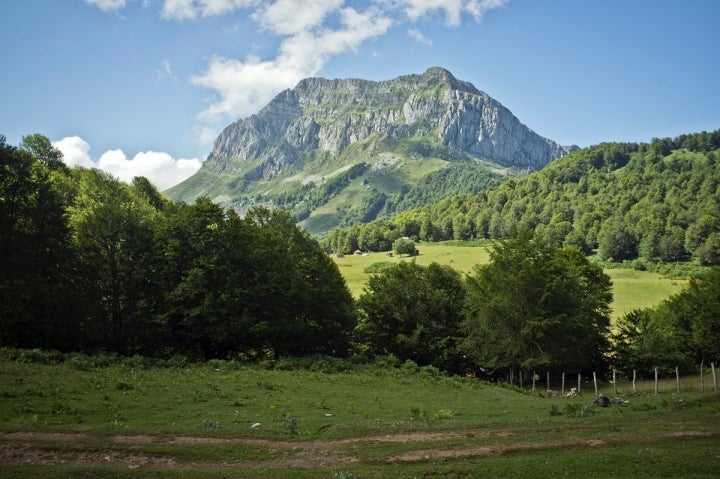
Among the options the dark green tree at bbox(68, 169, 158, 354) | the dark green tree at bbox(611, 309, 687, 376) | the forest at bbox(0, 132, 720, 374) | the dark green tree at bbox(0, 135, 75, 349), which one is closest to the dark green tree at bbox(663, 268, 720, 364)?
the forest at bbox(0, 132, 720, 374)

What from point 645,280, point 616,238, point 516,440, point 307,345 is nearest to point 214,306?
point 307,345

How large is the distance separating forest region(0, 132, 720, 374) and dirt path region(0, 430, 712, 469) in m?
22.9

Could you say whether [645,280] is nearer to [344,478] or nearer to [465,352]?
[465,352]

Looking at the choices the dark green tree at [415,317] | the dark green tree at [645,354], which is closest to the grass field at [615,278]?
the dark green tree at [415,317]

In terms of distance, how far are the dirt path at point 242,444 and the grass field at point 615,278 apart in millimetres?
47556

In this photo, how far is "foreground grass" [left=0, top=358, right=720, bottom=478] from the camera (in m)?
15.8

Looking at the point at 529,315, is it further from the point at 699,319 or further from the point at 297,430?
the point at 297,430

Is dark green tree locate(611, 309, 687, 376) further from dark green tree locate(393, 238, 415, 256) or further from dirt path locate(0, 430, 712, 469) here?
dark green tree locate(393, 238, 415, 256)

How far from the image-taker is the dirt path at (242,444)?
16.4m

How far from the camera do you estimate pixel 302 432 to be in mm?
21516

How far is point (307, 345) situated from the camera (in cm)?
5616

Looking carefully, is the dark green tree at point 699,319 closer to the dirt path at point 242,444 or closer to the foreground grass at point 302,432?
the foreground grass at point 302,432

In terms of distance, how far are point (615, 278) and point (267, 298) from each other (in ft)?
376

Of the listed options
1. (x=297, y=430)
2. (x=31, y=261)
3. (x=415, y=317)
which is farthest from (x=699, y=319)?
(x=31, y=261)
